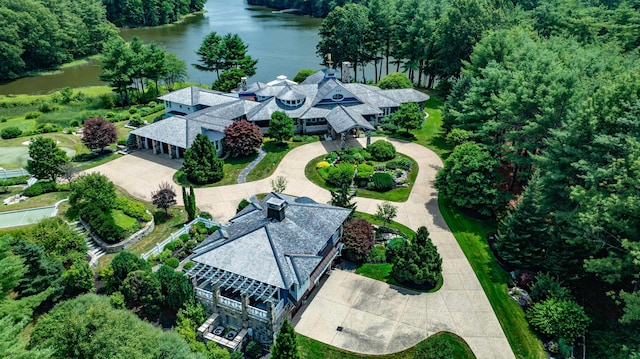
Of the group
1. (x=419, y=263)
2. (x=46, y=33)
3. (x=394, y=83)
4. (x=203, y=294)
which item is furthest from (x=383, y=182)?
(x=46, y=33)

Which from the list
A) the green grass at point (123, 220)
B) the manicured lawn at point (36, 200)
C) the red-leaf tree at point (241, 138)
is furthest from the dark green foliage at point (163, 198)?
the red-leaf tree at point (241, 138)

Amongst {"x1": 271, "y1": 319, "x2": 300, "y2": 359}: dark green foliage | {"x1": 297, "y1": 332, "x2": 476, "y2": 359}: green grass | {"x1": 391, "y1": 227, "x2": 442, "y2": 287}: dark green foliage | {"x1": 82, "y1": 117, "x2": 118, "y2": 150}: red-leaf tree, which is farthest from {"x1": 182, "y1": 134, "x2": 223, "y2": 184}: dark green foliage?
{"x1": 271, "y1": 319, "x2": 300, "y2": 359}: dark green foliage

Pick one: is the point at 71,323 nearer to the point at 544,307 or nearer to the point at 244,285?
the point at 244,285

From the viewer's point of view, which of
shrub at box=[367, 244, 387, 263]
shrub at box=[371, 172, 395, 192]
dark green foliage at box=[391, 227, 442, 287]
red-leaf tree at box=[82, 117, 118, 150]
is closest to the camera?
dark green foliage at box=[391, 227, 442, 287]

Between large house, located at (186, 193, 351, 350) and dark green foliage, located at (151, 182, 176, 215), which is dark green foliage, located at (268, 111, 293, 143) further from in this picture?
large house, located at (186, 193, 351, 350)

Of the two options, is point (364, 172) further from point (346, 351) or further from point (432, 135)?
point (346, 351)

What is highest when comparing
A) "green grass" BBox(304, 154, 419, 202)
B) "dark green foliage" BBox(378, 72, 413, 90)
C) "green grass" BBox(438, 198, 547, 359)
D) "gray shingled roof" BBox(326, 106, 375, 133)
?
"dark green foliage" BBox(378, 72, 413, 90)
